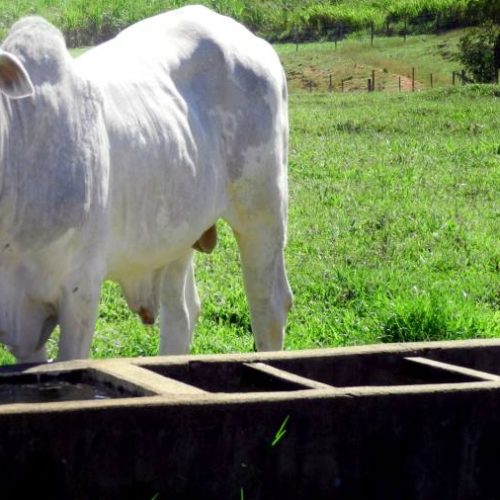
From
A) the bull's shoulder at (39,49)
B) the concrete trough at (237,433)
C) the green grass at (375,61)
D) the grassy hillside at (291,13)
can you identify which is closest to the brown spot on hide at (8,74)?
the bull's shoulder at (39,49)

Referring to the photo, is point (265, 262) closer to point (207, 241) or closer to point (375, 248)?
point (207, 241)

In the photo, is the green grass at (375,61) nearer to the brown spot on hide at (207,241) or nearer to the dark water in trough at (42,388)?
the brown spot on hide at (207,241)

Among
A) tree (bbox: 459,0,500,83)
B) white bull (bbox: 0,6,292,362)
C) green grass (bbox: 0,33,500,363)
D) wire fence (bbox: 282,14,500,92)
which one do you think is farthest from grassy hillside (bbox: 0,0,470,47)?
white bull (bbox: 0,6,292,362)

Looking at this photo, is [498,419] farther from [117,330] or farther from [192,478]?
[117,330]

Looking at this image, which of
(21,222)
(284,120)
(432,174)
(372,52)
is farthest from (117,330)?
(372,52)

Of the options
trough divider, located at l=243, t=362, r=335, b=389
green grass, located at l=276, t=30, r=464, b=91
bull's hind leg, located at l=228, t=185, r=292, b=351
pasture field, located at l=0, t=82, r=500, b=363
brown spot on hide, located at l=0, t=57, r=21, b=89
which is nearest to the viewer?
trough divider, located at l=243, t=362, r=335, b=389

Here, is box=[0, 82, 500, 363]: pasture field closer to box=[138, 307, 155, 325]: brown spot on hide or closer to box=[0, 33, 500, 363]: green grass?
box=[0, 33, 500, 363]: green grass

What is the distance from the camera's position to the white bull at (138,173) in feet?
16.4

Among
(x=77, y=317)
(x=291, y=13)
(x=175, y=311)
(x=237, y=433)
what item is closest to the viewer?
(x=237, y=433)

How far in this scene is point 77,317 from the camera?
17.0 feet

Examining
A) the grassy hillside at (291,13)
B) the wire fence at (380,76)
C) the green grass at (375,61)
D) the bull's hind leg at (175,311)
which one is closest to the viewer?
the bull's hind leg at (175,311)

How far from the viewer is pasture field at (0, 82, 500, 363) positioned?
7.20m

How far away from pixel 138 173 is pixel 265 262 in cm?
120

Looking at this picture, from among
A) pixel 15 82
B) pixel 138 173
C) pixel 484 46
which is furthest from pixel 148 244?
pixel 484 46
